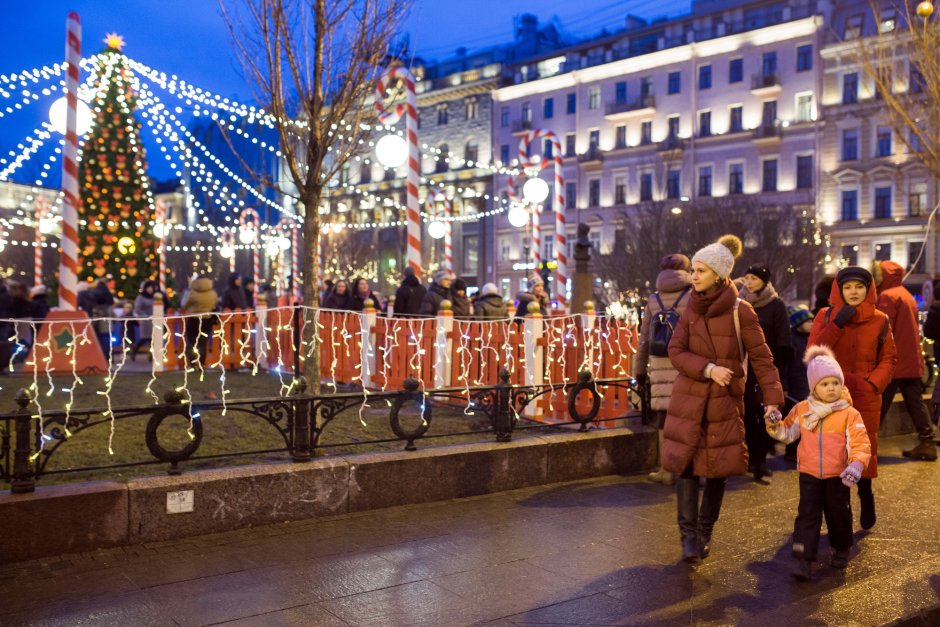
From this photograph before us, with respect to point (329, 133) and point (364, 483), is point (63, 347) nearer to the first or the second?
point (329, 133)

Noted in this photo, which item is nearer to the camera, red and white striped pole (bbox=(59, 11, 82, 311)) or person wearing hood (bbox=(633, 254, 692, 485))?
person wearing hood (bbox=(633, 254, 692, 485))

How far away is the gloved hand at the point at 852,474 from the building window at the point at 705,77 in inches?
1998

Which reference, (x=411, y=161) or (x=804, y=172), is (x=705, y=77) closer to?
(x=804, y=172)

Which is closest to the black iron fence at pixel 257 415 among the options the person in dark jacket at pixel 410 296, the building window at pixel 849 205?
the person in dark jacket at pixel 410 296

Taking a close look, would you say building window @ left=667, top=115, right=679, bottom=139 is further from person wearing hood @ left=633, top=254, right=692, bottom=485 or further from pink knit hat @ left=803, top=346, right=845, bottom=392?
pink knit hat @ left=803, top=346, right=845, bottom=392

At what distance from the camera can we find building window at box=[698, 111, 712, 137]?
52219 mm

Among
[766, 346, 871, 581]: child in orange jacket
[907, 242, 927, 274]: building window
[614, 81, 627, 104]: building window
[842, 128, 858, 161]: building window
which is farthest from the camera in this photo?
[614, 81, 627, 104]: building window

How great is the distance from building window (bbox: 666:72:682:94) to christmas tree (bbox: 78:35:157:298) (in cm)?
3719

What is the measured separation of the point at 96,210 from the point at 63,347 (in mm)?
13362

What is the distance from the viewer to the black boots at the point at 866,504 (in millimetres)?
5930

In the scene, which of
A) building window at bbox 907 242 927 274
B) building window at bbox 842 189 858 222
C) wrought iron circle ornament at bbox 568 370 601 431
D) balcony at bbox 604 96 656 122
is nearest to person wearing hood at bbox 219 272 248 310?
wrought iron circle ornament at bbox 568 370 601 431

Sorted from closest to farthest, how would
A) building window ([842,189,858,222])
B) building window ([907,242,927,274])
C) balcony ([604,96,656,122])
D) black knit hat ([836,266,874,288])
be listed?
1. black knit hat ([836,266,874,288])
2. building window ([907,242,927,274])
3. building window ([842,189,858,222])
4. balcony ([604,96,656,122])

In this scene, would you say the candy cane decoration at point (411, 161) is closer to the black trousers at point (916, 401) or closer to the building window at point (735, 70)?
the black trousers at point (916, 401)

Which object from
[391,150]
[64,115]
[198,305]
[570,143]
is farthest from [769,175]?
[64,115]
